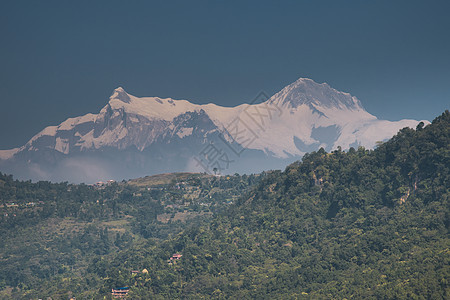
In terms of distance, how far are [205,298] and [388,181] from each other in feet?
99.8

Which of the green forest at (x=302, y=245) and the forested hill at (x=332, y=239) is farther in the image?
the green forest at (x=302, y=245)

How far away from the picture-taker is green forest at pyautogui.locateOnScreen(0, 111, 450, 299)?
67750mm

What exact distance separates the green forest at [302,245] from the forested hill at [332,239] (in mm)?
164

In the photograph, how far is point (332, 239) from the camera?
8269 centimetres

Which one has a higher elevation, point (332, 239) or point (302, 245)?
point (332, 239)

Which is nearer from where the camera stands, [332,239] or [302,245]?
[332,239]

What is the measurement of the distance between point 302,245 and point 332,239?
5.00 m

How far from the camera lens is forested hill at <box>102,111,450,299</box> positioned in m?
65.9

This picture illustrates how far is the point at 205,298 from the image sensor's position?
75.6m

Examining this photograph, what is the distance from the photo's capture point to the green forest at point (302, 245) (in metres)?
67.8

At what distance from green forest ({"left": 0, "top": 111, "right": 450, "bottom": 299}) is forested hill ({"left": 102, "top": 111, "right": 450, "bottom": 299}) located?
164mm

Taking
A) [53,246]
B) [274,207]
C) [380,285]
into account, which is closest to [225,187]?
[53,246]

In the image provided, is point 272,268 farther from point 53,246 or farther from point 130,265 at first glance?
point 53,246

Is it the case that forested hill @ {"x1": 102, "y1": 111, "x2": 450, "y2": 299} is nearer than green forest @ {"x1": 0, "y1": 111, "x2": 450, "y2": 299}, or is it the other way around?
forested hill @ {"x1": 102, "y1": 111, "x2": 450, "y2": 299}
